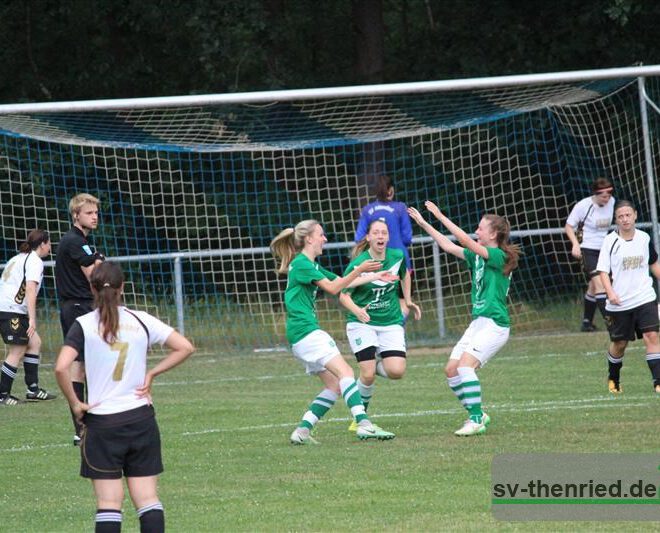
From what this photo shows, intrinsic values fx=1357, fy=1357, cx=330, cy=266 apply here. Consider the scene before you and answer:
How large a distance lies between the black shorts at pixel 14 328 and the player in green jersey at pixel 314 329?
4.47 metres

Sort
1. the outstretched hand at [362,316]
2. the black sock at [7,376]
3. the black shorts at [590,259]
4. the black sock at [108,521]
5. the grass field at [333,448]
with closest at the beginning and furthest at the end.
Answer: the black sock at [108,521]
the grass field at [333,448]
the outstretched hand at [362,316]
the black sock at [7,376]
the black shorts at [590,259]

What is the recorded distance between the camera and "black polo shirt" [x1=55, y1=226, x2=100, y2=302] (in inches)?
418

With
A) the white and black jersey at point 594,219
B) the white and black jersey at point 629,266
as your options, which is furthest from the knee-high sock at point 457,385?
the white and black jersey at point 594,219

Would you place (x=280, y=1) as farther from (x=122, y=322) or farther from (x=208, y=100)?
(x=122, y=322)

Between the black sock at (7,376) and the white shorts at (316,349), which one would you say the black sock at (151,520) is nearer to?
the white shorts at (316,349)

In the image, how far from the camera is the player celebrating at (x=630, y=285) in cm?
1275

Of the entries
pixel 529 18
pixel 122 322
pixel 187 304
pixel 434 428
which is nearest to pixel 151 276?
pixel 187 304

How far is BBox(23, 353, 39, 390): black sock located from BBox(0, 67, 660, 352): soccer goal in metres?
2.86

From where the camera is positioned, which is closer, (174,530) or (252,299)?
(174,530)

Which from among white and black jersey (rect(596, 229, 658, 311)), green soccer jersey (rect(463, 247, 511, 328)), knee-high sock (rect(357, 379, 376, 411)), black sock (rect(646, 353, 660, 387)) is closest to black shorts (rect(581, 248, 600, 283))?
white and black jersey (rect(596, 229, 658, 311))

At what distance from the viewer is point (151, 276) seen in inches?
749

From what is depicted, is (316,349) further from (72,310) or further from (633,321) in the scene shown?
(633,321)

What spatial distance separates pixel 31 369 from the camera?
46.9 ft

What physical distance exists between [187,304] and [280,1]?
1020 cm
